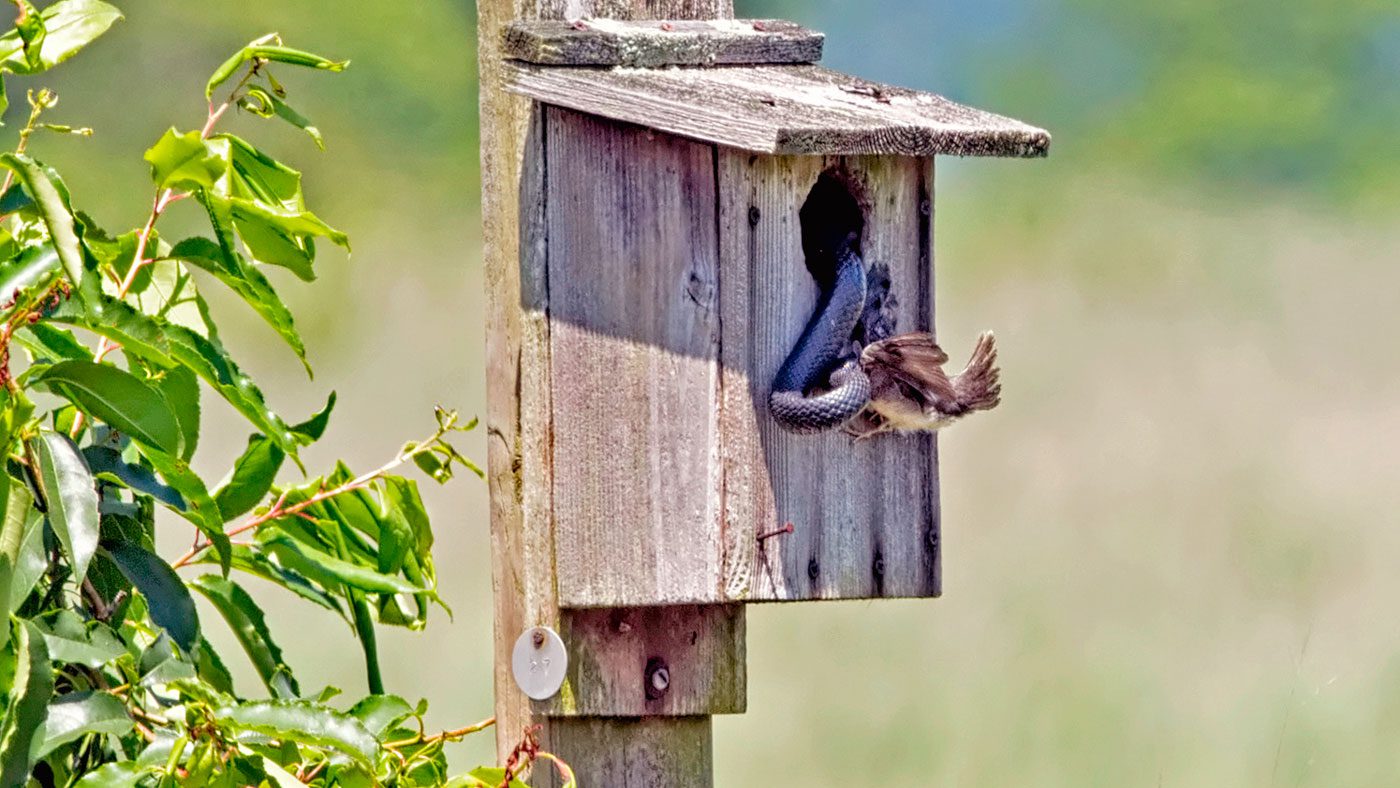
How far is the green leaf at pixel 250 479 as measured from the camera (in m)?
2.28

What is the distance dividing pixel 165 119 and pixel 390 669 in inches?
208

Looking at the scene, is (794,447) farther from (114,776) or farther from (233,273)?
(114,776)

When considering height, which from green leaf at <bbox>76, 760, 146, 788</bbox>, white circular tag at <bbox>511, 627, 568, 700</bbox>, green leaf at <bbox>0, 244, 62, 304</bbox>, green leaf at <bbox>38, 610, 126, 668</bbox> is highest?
green leaf at <bbox>0, 244, 62, 304</bbox>

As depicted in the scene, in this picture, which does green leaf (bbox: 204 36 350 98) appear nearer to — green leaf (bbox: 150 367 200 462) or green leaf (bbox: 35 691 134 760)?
green leaf (bbox: 150 367 200 462)

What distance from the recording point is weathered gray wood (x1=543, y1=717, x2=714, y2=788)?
8.11 ft

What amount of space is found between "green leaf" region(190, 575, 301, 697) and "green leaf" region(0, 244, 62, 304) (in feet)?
1.56

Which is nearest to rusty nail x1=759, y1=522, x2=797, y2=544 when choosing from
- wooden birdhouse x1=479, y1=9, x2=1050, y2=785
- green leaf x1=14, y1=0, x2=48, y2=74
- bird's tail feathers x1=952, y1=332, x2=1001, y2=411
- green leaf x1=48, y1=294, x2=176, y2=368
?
wooden birdhouse x1=479, y1=9, x2=1050, y2=785

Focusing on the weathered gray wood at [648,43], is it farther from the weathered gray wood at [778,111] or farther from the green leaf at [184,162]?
the green leaf at [184,162]

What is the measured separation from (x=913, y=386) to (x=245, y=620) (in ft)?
2.78

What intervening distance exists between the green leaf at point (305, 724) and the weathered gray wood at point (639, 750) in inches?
20.2

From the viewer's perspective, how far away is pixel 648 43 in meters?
2.42

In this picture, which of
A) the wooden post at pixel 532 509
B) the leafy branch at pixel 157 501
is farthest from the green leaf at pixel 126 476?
the wooden post at pixel 532 509

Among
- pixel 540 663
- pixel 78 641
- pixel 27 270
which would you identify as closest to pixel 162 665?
pixel 78 641

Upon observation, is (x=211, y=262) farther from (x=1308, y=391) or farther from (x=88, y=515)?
(x=1308, y=391)
